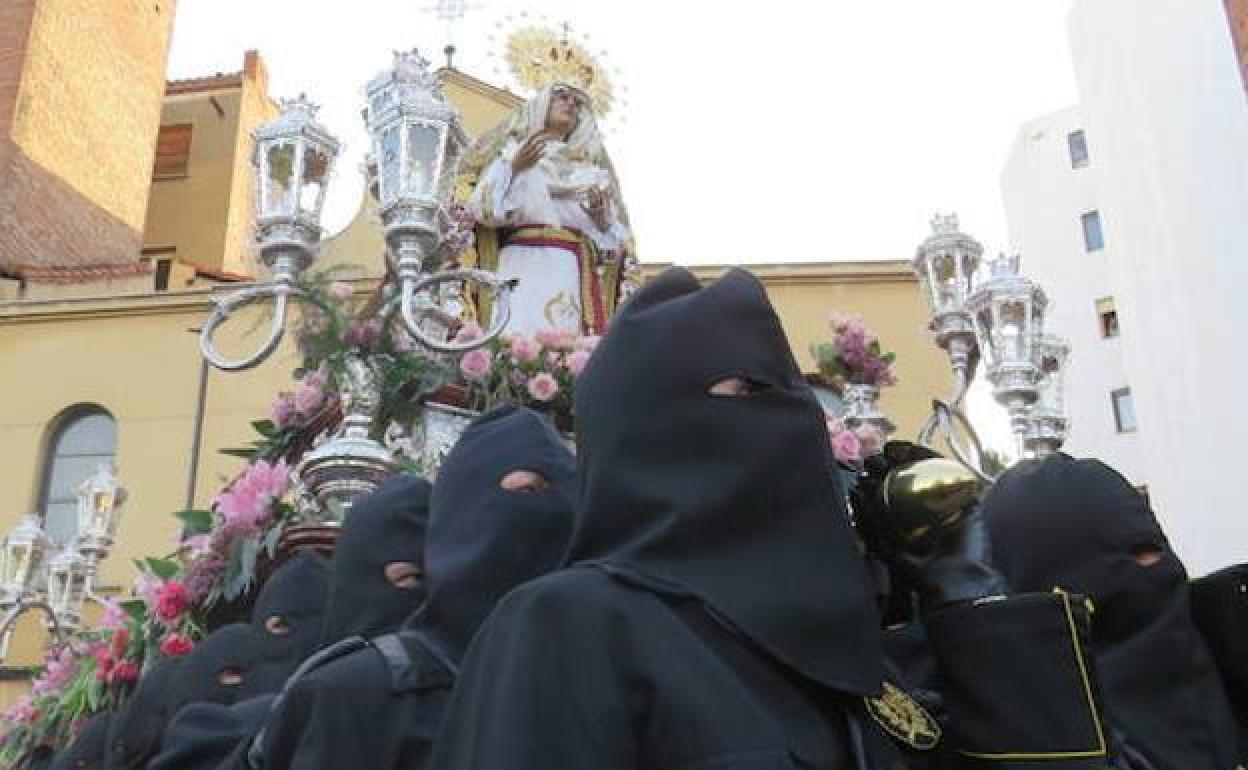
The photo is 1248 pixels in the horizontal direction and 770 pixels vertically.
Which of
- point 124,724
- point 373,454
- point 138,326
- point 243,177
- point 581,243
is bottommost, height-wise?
point 124,724

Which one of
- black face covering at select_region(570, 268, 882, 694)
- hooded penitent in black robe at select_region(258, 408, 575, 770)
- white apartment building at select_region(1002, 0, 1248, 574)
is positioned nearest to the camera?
black face covering at select_region(570, 268, 882, 694)

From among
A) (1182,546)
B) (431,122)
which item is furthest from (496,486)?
(1182,546)

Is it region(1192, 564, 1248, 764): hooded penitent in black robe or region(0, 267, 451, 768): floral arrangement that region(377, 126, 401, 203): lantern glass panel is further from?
region(1192, 564, 1248, 764): hooded penitent in black robe

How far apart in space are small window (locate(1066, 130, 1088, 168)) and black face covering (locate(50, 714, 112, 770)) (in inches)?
1242

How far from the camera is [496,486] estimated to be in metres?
2.74

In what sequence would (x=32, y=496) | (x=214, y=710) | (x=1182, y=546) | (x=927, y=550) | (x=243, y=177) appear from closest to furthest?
(x=927, y=550) < (x=214, y=710) < (x=1182, y=546) < (x=32, y=496) < (x=243, y=177)

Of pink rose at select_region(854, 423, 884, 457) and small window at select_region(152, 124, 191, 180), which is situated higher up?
small window at select_region(152, 124, 191, 180)

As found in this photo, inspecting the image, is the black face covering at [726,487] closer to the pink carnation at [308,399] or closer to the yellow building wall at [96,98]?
the pink carnation at [308,399]

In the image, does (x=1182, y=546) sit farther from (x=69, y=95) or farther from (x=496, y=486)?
(x=69, y=95)

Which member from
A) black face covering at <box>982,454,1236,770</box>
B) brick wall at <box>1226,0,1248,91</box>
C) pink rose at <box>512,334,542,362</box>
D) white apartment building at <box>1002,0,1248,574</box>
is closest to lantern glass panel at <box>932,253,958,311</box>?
brick wall at <box>1226,0,1248,91</box>

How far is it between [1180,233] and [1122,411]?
15590 millimetres

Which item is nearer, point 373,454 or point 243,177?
point 373,454

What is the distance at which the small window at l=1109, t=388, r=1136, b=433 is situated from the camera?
29.4 metres

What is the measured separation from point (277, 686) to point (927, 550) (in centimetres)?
227
